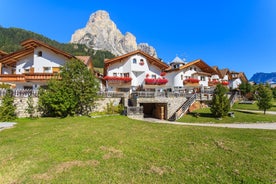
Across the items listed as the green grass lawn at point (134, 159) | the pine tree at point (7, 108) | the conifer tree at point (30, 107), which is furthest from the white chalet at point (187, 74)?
the pine tree at point (7, 108)

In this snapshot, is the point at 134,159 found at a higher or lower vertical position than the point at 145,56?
lower

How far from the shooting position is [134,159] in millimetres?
7312

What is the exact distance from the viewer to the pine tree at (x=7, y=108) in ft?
54.8

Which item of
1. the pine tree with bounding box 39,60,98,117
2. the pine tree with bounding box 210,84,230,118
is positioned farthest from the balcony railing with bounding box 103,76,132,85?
the pine tree with bounding box 210,84,230,118

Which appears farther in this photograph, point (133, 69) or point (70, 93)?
point (133, 69)

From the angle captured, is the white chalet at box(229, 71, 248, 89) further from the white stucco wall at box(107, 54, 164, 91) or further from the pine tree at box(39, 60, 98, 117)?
the pine tree at box(39, 60, 98, 117)

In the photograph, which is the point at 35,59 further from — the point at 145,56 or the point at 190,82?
the point at 190,82

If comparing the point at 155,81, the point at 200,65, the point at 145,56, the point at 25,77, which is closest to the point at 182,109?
the point at 155,81

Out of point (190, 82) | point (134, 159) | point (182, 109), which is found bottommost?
point (134, 159)

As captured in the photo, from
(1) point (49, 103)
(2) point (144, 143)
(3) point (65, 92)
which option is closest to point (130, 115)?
(3) point (65, 92)

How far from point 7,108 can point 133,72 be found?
20.5m

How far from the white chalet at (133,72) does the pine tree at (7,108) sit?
611 inches

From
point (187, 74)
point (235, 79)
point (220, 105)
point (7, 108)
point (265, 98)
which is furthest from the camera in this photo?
point (235, 79)

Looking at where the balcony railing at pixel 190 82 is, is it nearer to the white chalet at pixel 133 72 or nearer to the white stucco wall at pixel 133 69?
the white chalet at pixel 133 72
